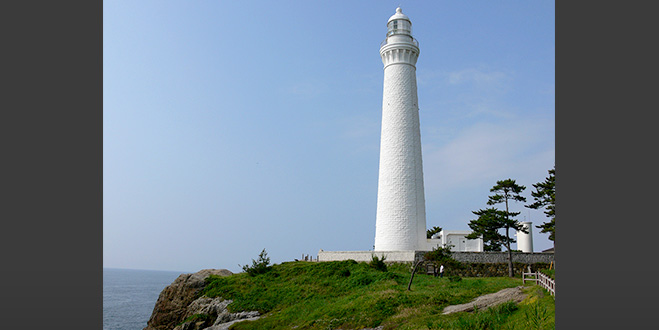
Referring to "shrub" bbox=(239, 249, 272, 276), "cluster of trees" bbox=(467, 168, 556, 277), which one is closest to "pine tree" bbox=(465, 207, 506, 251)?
"cluster of trees" bbox=(467, 168, 556, 277)

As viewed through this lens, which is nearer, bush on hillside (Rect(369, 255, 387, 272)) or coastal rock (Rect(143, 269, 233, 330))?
coastal rock (Rect(143, 269, 233, 330))

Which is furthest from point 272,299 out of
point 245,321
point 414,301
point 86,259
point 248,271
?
point 86,259

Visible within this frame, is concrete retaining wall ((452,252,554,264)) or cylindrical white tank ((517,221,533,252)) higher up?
cylindrical white tank ((517,221,533,252))

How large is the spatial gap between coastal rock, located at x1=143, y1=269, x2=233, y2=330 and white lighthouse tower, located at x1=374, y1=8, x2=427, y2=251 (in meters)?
12.5

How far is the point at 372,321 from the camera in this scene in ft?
54.3

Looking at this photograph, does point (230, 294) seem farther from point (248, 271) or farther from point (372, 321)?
point (372, 321)

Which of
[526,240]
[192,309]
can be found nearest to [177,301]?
[192,309]

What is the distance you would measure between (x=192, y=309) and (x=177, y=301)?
220 cm

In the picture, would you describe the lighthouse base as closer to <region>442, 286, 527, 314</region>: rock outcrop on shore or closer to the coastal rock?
the coastal rock

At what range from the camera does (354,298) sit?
20.7m

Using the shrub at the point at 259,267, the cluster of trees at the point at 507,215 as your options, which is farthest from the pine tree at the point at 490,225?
the shrub at the point at 259,267

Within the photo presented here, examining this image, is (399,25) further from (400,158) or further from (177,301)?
(177,301)

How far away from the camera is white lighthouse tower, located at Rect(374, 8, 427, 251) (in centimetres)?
3219

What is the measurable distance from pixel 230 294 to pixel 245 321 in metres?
4.94
